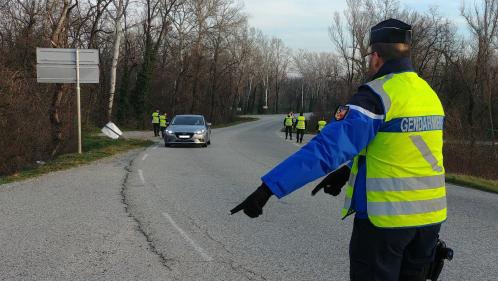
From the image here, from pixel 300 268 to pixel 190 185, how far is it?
589cm

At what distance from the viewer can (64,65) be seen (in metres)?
16.9

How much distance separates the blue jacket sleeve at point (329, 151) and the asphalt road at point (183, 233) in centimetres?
251

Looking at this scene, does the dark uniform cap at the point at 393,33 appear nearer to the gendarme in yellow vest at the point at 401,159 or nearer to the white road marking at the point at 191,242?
the gendarme in yellow vest at the point at 401,159

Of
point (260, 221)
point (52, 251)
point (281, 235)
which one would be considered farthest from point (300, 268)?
point (52, 251)

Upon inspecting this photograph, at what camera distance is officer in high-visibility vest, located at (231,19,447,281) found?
235 centimetres

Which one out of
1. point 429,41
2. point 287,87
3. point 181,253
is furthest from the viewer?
point 287,87

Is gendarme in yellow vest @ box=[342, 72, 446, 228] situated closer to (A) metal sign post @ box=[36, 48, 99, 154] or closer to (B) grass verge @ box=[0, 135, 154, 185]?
(B) grass verge @ box=[0, 135, 154, 185]

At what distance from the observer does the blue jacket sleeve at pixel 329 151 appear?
2328mm

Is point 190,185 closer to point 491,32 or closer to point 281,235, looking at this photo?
point 281,235

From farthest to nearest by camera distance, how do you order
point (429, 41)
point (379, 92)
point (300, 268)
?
1. point (429, 41)
2. point (300, 268)
3. point (379, 92)

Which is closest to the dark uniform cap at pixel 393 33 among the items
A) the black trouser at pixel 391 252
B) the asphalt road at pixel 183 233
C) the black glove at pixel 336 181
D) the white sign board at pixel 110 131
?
the black glove at pixel 336 181

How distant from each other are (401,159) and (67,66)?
1644 cm

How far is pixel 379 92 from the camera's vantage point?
239cm

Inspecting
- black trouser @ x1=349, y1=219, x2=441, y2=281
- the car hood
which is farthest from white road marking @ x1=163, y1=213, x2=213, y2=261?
the car hood
